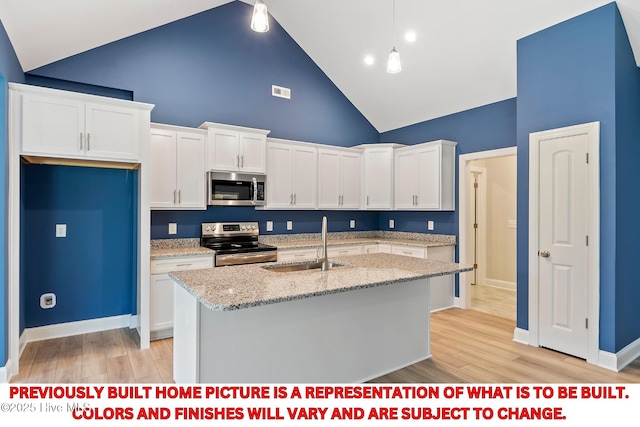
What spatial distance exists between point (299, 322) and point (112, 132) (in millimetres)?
2483

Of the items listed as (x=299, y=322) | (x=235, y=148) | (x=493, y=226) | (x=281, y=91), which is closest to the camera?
(x=299, y=322)

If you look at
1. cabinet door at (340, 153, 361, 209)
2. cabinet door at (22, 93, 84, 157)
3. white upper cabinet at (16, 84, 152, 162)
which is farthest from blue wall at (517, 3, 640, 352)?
cabinet door at (22, 93, 84, 157)

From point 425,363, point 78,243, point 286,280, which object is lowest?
point 425,363

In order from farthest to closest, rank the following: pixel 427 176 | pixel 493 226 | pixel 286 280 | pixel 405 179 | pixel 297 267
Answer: pixel 493 226 → pixel 405 179 → pixel 427 176 → pixel 297 267 → pixel 286 280

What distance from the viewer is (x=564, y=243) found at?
11.0 feet

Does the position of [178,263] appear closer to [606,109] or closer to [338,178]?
[338,178]

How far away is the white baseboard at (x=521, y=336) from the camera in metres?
3.63

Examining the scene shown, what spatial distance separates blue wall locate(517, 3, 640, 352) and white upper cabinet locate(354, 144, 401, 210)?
2146mm

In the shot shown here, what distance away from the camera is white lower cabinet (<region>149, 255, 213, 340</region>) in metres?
3.62

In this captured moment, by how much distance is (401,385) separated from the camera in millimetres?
2697

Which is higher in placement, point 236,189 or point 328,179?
point 328,179

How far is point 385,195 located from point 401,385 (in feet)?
10.5

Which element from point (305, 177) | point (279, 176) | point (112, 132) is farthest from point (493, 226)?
point (112, 132)

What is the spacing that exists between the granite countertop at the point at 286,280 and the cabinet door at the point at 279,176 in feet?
6.46
